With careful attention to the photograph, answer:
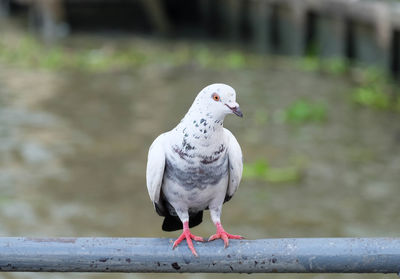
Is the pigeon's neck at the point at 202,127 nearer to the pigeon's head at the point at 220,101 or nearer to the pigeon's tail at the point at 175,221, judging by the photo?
the pigeon's head at the point at 220,101

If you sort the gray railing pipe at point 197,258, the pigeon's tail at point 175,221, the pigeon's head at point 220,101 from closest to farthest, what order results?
the gray railing pipe at point 197,258, the pigeon's head at point 220,101, the pigeon's tail at point 175,221

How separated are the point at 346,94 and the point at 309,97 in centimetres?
51

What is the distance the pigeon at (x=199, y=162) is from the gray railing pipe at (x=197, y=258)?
0.14m

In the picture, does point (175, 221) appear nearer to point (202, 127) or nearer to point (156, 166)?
point (156, 166)

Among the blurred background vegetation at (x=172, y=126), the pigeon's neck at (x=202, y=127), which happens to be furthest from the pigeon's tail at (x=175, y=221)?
the blurred background vegetation at (x=172, y=126)

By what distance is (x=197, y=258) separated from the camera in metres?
2.29

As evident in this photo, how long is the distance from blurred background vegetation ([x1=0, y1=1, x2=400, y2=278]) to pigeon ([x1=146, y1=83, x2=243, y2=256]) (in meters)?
1.28

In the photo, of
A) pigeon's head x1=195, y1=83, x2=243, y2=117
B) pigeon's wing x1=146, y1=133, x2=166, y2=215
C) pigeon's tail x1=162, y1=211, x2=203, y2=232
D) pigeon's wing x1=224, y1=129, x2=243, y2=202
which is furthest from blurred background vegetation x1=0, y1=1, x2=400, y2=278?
pigeon's head x1=195, y1=83, x2=243, y2=117

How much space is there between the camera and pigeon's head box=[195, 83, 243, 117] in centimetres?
253

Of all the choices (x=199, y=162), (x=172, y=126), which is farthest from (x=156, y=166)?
(x=172, y=126)

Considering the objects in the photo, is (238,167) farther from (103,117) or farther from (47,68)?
(47,68)

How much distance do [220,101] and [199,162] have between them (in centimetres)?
25

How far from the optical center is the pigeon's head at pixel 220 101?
253 centimetres

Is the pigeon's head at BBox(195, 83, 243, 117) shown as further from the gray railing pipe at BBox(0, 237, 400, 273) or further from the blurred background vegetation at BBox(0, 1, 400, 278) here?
the blurred background vegetation at BBox(0, 1, 400, 278)
